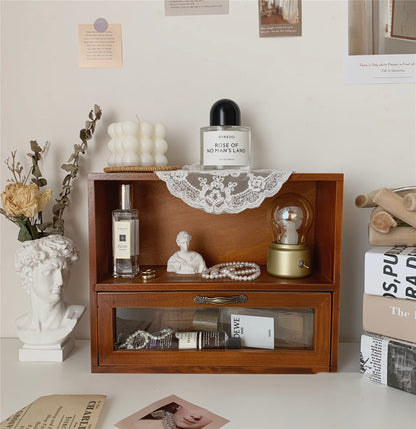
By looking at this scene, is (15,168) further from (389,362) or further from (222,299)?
(389,362)

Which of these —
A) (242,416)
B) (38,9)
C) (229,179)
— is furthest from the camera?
(38,9)

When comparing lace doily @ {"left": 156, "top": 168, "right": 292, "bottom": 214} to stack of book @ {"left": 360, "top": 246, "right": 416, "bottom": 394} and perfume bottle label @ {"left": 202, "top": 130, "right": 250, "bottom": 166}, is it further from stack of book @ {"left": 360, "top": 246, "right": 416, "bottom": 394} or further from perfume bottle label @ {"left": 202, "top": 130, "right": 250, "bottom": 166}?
stack of book @ {"left": 360, "top": 246, "right": 416, "bottom": 394}

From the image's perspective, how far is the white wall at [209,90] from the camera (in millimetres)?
1039

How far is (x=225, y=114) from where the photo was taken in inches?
36.5

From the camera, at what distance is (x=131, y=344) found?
0.90m

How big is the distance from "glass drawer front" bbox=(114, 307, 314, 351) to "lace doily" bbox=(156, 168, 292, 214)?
225mm

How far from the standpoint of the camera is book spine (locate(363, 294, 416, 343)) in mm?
793

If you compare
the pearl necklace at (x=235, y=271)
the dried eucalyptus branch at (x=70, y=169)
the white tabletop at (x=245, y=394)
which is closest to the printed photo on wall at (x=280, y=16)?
the dried eucalyptus branch at (x=70, y=169)

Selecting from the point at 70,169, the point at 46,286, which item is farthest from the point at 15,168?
the point at 46,286

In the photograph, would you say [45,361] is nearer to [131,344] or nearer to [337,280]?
[131,344]

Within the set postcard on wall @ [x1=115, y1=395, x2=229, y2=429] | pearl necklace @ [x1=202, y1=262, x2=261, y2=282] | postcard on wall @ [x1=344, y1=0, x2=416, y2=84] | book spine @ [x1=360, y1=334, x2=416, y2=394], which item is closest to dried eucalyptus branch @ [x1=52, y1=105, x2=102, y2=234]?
pearl necklace @ [x1=202, y1=262, x2=261, y2=282]

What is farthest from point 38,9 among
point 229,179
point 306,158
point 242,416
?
point 242,416

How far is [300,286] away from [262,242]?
0.21 m

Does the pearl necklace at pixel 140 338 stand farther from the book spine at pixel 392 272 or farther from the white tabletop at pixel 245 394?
the book spine at pixel 392 272
